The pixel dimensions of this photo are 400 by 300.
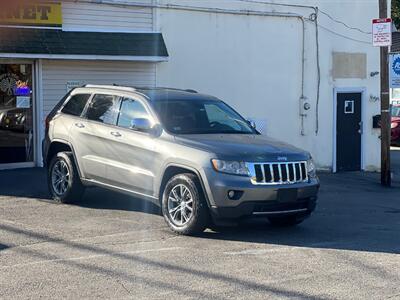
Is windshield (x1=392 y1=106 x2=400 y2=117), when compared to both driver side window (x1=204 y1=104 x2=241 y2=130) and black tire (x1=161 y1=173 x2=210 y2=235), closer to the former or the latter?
driver side window (x1=204 y1=104 x2=241 y2=130)

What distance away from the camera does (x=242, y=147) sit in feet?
26.4

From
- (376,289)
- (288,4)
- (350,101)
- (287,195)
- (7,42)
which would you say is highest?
(288,4)

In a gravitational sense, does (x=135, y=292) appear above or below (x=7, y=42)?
below

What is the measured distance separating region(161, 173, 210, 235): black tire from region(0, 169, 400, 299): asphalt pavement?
0.46ft

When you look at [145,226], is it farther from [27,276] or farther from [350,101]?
[350,101]

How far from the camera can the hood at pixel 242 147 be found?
25.8ft

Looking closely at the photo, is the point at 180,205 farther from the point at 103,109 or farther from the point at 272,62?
the point at 272,62

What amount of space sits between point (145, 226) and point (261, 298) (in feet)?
10.4

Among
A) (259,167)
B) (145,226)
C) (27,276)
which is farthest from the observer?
(145,226)

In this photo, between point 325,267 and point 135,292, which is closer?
point 135,292

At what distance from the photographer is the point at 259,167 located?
25.8 feet

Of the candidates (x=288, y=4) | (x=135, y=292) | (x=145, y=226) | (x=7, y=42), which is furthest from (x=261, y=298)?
(x=288, y=4)

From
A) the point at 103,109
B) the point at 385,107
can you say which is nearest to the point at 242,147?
the point at 103,109

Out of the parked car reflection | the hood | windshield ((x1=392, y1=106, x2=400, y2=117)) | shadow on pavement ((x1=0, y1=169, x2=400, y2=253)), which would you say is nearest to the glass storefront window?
the parked car reflection
